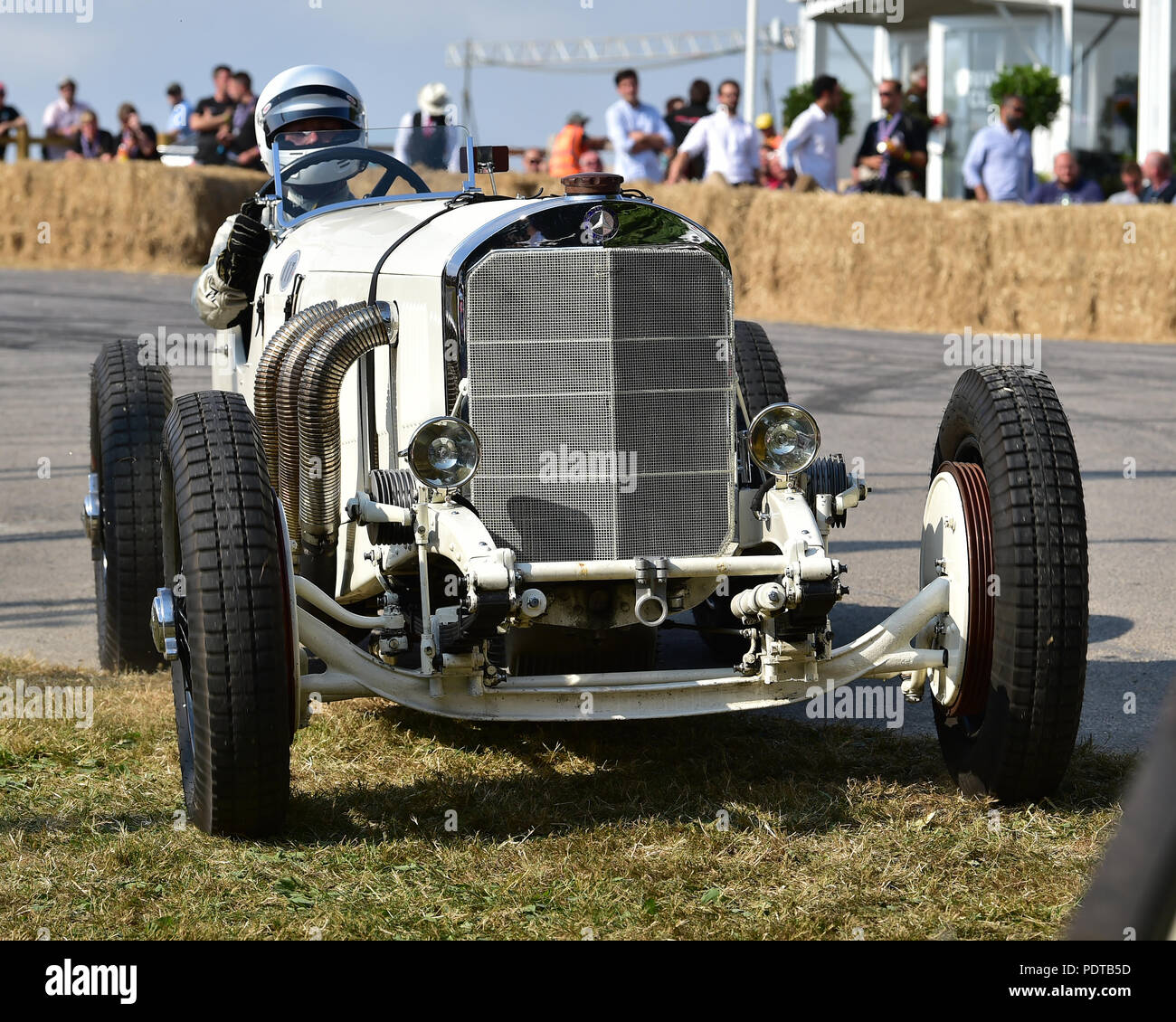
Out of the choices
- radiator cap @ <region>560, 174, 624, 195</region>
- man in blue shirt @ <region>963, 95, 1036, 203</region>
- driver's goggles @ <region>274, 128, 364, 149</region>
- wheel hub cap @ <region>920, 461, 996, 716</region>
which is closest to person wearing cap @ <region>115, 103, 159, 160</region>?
man in blue shirt @ <region>963, 95, 1036, 203</region>

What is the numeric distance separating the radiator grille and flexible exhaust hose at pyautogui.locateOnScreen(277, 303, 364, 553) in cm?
73

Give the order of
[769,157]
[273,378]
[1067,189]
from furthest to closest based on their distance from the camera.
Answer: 1. [769,157]
2. [1067,189]
3. [273,378]

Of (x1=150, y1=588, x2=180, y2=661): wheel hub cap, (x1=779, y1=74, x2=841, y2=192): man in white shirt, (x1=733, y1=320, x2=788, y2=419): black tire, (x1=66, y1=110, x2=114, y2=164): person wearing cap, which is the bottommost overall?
(x1=150, y1=588, x2=180, y2=661): wheel hub cap

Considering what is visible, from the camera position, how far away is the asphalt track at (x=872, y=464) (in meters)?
6.33

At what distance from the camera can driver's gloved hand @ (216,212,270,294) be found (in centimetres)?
631

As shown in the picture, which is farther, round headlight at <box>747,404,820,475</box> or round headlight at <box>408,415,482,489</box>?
round headlight at <box>747,404,820,475</box>

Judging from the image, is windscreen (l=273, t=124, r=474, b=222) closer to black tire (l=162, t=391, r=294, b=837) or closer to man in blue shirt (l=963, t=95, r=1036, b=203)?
black tire (l=162, t=391, r=294, b=837)

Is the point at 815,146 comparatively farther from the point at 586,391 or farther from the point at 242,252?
the point at 586,391

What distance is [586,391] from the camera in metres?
4.40

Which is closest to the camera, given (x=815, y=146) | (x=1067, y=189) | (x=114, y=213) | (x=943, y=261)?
(x=943, y=261)

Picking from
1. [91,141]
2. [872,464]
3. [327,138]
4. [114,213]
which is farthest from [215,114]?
[327,138]

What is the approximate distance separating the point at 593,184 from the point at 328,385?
103 centimetres

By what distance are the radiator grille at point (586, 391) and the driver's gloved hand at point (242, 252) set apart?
226 centimetres
